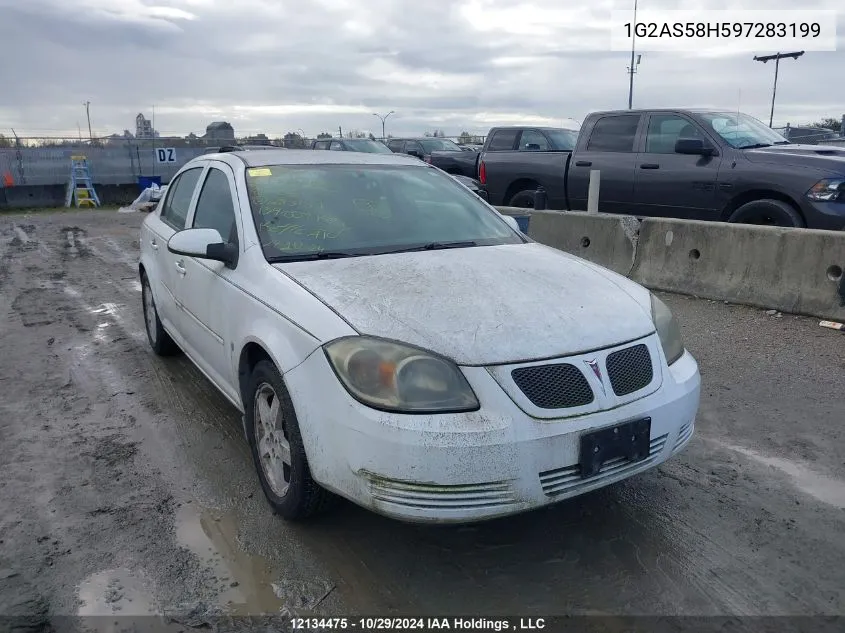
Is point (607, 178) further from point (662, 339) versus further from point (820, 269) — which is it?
point (662, 339)

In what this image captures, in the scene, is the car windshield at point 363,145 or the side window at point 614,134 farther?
the car windshield at point 363,145

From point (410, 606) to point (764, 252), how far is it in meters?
5.53

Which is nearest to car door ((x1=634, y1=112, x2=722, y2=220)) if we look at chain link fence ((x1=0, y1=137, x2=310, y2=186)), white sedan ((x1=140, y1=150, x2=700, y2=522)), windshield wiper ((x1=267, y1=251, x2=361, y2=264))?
white sedan ((x1=140, y1=150, x2=700, y2=522))

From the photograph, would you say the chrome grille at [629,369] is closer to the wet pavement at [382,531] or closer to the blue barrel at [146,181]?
the wet pavement at [382,531]

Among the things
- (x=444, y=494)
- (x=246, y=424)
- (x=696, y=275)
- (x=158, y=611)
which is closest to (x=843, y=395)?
(x=696, y=275)

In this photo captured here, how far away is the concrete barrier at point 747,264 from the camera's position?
635cm

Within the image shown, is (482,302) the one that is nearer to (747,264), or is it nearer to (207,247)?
(207,247)

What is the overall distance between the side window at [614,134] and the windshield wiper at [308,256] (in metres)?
6.48

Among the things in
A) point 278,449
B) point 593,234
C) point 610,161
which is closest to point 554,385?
point 278,449

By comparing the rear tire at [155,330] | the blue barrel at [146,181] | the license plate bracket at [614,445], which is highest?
the blue barrel at [146,181]

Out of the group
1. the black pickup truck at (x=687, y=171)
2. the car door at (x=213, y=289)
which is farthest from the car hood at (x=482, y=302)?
the black pickup truck at (x=687, y=171)

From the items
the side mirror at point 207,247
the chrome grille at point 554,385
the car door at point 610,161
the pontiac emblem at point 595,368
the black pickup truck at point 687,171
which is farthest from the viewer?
the car door at point 610,161

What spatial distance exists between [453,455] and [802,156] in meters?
6.38

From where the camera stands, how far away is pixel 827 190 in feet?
22.8
